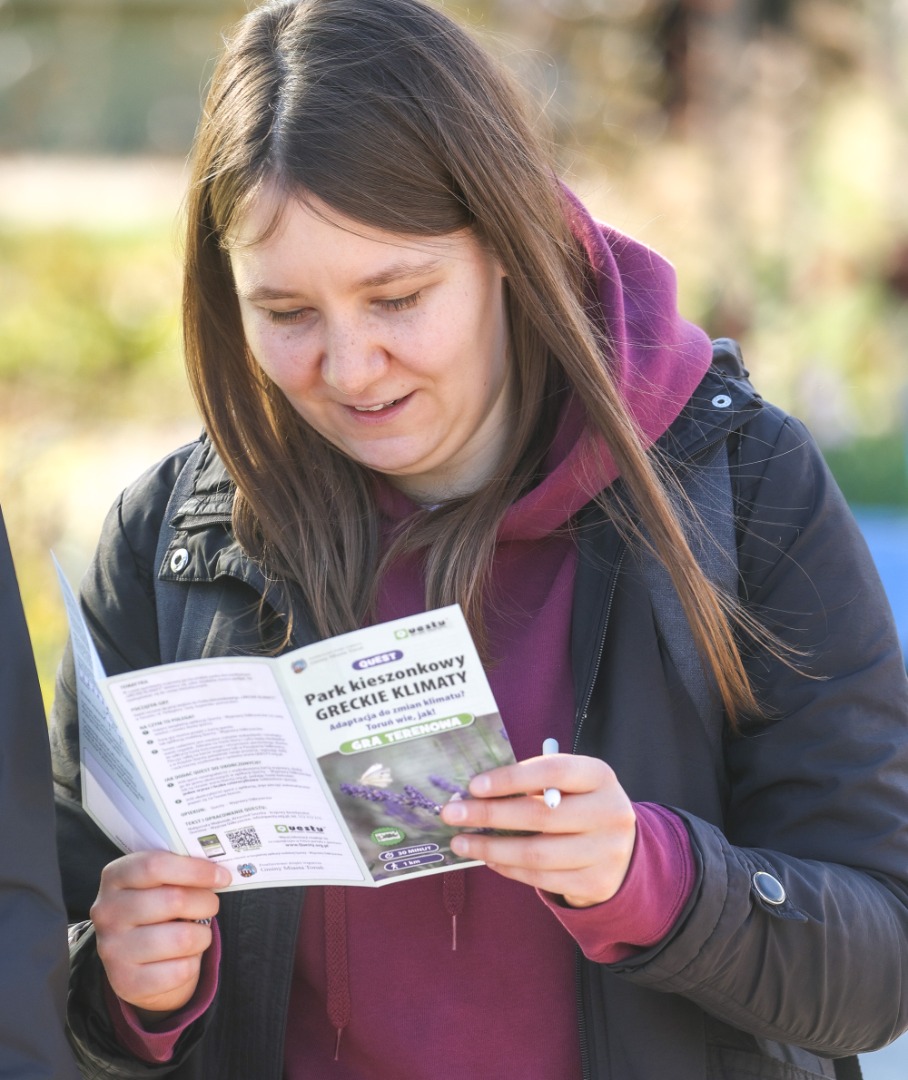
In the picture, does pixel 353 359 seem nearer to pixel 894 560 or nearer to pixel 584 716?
pixel 584 716

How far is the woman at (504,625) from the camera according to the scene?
5.58ft

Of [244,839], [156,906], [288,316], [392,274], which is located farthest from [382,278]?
[156,906]

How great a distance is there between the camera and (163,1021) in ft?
5.83

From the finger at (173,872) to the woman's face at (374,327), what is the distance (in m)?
0.59

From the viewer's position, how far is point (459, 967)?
1.81m

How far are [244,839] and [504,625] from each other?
486 mm

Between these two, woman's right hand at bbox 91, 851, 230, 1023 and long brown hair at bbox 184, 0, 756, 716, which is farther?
long brown hair at bbox 184, 0, 756, 716

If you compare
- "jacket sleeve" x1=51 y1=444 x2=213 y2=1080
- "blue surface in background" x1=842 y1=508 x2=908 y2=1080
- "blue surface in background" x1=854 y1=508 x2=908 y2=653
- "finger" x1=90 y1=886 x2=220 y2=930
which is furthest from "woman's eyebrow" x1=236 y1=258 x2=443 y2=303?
"blue surface in background" x1=854 y1=508 x2=908 y2=653

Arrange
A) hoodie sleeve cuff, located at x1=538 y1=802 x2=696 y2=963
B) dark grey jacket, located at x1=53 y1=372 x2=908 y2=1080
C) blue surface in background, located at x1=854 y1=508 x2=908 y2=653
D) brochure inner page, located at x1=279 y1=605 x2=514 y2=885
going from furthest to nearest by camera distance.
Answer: blue surface in background, located at x1=854 y1=508 x2=908 y2=653 < dark grey jacket, located at x1=53 y1=372 x2=908 y2=1080 < hoodie sleeve cuff, located at x1=538 y1=802 x2=696 y2=963 < brochure inner page, located at x1=279 y1=605 x2=514 y2=885

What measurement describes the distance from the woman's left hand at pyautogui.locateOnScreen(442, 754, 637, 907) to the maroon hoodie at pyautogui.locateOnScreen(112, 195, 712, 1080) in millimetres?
142

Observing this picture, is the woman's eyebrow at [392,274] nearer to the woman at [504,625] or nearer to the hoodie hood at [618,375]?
the woman at [504,625]

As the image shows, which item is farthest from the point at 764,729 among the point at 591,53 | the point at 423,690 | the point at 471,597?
the point at 591,53

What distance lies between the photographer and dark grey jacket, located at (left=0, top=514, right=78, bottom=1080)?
1.36 metres

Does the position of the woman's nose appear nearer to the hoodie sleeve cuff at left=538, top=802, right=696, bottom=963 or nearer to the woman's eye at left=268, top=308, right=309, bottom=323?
the woman's eye at left=268, top=308, right=309, bottom=323
